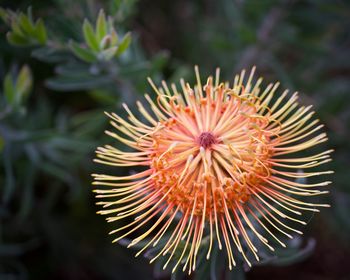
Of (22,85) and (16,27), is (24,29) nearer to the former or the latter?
(16,27)

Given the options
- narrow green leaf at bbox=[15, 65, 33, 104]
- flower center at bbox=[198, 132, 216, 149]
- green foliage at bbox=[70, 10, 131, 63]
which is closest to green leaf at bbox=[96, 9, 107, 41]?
green foliage at bbox=[70, 10, 131, 63]

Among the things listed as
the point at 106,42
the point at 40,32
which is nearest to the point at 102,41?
the point at 106,42

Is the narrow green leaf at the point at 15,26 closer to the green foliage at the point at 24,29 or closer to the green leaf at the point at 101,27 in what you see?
the green foliage at the point at 24,29

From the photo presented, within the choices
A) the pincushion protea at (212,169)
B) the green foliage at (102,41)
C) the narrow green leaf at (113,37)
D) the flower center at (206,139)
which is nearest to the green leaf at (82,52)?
the green foliage at (102,41)

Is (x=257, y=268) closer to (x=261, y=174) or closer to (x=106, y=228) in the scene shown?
(x=106, y=228)

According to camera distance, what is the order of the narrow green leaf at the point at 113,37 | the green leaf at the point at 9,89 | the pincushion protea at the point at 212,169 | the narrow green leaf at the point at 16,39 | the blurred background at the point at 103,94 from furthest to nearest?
1. the blurred background at the point at 103,94
2. the green leaf at the point at 9,89
3. the narrow green leaf at the point at 16,39
4. the narrow green leaf at the point at 113,37
5. the pincushion protea at the point at 212,169

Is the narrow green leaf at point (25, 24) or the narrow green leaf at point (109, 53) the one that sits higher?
the narrow green leaf at point (25, 24)

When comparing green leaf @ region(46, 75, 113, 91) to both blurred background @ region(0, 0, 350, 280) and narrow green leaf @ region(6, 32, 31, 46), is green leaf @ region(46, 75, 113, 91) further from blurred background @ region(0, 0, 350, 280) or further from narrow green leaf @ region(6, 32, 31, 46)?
narrow green leaf @ region(6, 32, 31, 46)

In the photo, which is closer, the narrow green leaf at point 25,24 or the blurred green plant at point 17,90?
the narrow green leaf at point 25,24
